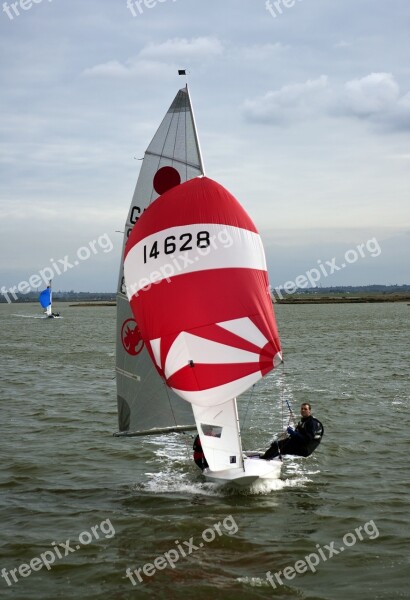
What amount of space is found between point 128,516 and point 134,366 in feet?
11.3

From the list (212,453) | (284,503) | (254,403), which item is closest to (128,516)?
(212,453)

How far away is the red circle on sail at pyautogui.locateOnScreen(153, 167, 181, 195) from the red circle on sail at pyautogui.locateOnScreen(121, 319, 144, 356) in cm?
292

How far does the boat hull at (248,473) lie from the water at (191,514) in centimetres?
34

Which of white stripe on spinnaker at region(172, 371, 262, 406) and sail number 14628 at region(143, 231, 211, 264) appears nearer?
white stripe on spinnaker at region(172, 371, 262, 406)

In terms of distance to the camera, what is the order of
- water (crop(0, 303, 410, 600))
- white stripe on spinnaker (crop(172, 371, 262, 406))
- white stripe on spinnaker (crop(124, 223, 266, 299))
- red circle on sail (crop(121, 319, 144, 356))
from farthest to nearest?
red circle on sail (crop(121, 319, 144, 356)), white stripe on spinnaker (crop(124, 223, 266, 299)), white stripe on spinnaker (crop(172, 371, 262, 406)), water (crop(0, 303, 410, 600))

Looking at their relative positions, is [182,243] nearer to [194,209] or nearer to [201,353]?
[194,209]

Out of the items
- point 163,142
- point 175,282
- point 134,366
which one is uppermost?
point 163,142

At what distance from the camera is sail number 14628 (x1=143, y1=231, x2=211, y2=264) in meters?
12.3

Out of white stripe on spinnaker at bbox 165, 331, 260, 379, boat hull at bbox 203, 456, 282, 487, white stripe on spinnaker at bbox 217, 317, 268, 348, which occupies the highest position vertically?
white stripe on spinnaker at bbox 217, 317, 268, 348

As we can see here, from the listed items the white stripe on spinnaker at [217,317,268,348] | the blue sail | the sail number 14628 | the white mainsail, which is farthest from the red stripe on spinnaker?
the blue sail

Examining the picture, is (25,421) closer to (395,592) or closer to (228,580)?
(228,580)

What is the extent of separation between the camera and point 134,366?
14711 mm

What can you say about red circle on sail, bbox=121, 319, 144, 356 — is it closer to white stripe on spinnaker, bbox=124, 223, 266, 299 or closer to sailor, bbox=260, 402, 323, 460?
white stripe on spinnaker, bbox=124, 223, 266, 299

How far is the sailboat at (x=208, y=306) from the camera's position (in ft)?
39.4
